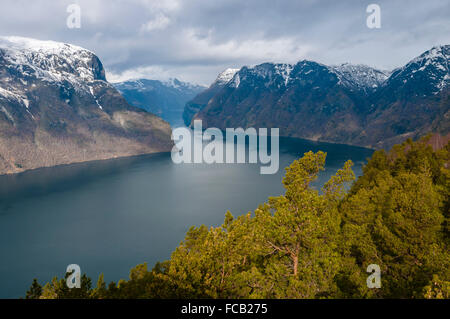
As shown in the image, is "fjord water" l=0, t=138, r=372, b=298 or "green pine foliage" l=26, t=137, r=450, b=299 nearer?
"green pine foliage" l=26, t=137, r=450, b=299

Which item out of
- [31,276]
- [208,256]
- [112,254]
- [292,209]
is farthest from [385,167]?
[31,276]

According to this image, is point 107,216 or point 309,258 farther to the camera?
point 107,216

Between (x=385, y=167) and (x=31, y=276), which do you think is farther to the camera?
(x=31, y=276)

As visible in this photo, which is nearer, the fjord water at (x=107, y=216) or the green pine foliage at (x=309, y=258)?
the green pine foliage at (x=309, y=258)

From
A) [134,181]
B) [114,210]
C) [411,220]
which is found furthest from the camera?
[134,181]

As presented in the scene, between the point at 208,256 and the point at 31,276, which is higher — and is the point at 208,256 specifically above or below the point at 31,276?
above

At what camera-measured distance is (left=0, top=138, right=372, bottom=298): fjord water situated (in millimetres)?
86000

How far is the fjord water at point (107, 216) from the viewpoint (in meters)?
86.0

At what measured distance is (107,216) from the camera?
412ft

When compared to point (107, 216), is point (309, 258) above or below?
above

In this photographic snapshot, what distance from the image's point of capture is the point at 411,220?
76.5 feet
